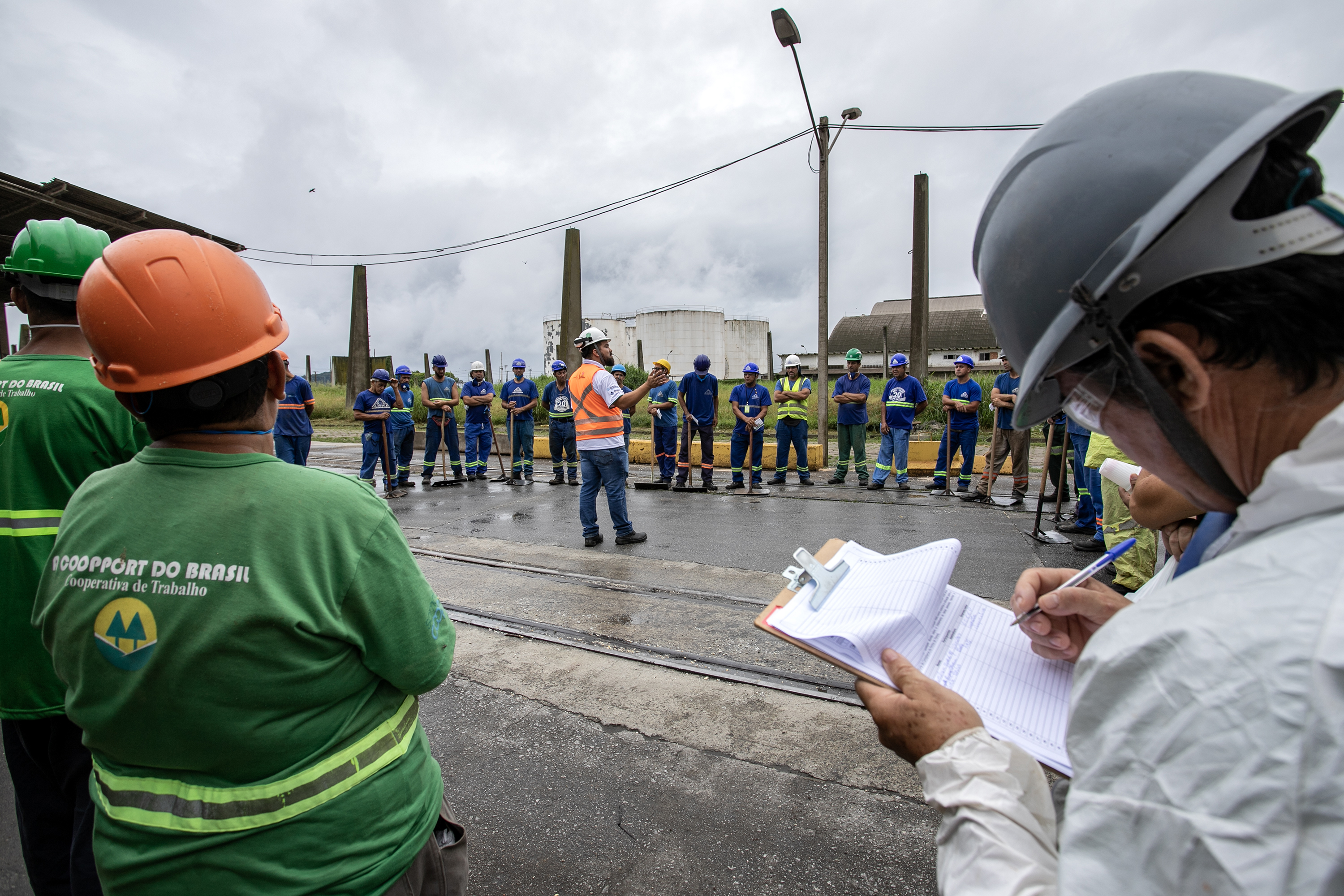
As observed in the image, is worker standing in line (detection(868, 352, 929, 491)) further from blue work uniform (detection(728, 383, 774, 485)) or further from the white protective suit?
the white protective suit

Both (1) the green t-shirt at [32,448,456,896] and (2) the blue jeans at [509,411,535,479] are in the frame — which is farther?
(2) the blue jeans at [509,411,535,479]

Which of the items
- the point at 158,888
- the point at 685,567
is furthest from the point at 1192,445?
the point at 685,567

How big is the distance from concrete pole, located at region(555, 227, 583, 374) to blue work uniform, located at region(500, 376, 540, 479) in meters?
6.16

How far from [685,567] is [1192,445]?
4755 millimetres

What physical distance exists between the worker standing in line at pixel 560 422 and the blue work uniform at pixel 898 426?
16.1ft

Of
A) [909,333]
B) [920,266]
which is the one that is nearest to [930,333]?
[909,333]

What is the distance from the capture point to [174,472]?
1078mm

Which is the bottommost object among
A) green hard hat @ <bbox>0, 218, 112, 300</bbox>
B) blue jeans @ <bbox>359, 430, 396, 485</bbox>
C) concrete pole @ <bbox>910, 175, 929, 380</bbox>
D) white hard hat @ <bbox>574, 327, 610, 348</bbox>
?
blue jeans @ <bbox>359, 430, 396, 485</bbox>

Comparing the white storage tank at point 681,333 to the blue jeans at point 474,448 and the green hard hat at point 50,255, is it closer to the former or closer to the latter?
the blue jeans at point 474,448

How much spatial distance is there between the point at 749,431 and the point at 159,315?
957 cm

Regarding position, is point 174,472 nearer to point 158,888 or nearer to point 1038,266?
point 158,888

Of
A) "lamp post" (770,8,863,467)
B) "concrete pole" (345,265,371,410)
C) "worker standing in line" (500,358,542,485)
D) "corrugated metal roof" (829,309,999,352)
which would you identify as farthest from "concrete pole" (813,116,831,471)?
"corrugated metal roof" (829,309,999,352)

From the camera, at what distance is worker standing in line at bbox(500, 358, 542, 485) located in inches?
442

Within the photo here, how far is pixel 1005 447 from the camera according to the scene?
9156 millimetres
